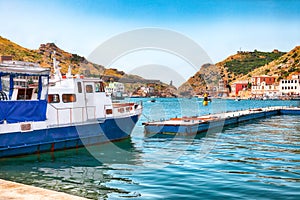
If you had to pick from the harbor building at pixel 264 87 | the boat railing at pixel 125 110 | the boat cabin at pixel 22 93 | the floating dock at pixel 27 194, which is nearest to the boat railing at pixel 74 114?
the boat cabin at pixel 22 93

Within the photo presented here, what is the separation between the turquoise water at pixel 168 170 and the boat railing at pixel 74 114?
1853mm

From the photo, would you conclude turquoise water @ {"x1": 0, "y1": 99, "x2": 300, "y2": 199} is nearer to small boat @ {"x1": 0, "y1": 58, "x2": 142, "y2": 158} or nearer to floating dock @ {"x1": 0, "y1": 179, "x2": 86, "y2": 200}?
small boat @ {"x1": 0, "y1": 58, "x2": 142, "y2": 158}

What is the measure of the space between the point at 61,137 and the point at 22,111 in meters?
2.92

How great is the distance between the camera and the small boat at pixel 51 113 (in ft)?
60.5

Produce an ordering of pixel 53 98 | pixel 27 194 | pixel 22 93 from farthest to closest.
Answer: pixel 53 98
pixel 22 93
pixel 27 194

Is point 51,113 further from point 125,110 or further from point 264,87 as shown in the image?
point 264,87

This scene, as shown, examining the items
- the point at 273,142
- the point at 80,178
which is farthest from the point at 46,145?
the point at 273,142

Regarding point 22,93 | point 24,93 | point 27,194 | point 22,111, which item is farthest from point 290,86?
point 27,194

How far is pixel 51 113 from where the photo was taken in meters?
20.7

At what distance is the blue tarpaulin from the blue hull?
765mm

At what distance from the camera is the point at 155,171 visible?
54.0 ft

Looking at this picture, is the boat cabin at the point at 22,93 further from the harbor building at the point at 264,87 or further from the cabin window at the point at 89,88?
the harbor building at the point at 264,87

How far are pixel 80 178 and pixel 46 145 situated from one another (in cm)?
565

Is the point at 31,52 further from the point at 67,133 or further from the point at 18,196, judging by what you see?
the point at 18,196
